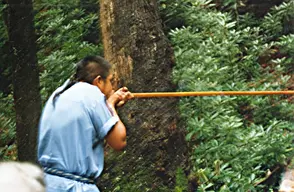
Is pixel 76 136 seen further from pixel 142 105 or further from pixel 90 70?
pixel 142 105

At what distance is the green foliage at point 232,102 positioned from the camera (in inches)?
259

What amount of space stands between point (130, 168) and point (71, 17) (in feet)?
13.7

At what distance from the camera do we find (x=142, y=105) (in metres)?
5.95

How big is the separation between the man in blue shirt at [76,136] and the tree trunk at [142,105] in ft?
7.71

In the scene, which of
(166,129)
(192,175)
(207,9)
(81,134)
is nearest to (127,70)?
(166,129)

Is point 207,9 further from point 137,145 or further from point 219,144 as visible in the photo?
point 137,145

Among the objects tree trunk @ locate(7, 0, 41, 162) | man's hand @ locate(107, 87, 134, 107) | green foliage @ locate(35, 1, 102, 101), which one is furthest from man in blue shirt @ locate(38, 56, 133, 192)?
green foliage @ locate(35, 1, 102, 101)

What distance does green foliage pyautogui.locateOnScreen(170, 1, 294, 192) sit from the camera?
6.58m

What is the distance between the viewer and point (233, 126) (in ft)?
22.7

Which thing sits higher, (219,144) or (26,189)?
(26,189)

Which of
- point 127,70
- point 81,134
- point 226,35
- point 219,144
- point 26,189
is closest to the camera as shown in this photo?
point 26,189

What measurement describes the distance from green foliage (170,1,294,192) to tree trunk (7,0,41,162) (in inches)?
70.8

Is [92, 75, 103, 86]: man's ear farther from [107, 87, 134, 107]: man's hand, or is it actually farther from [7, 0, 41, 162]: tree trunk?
[7, 0, 41, 162]: tree trunk

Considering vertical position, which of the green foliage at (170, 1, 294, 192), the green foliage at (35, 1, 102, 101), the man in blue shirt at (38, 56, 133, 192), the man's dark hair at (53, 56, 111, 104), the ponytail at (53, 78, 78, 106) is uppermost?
→ the man's dark hair at (53, 56, 111, 104)
